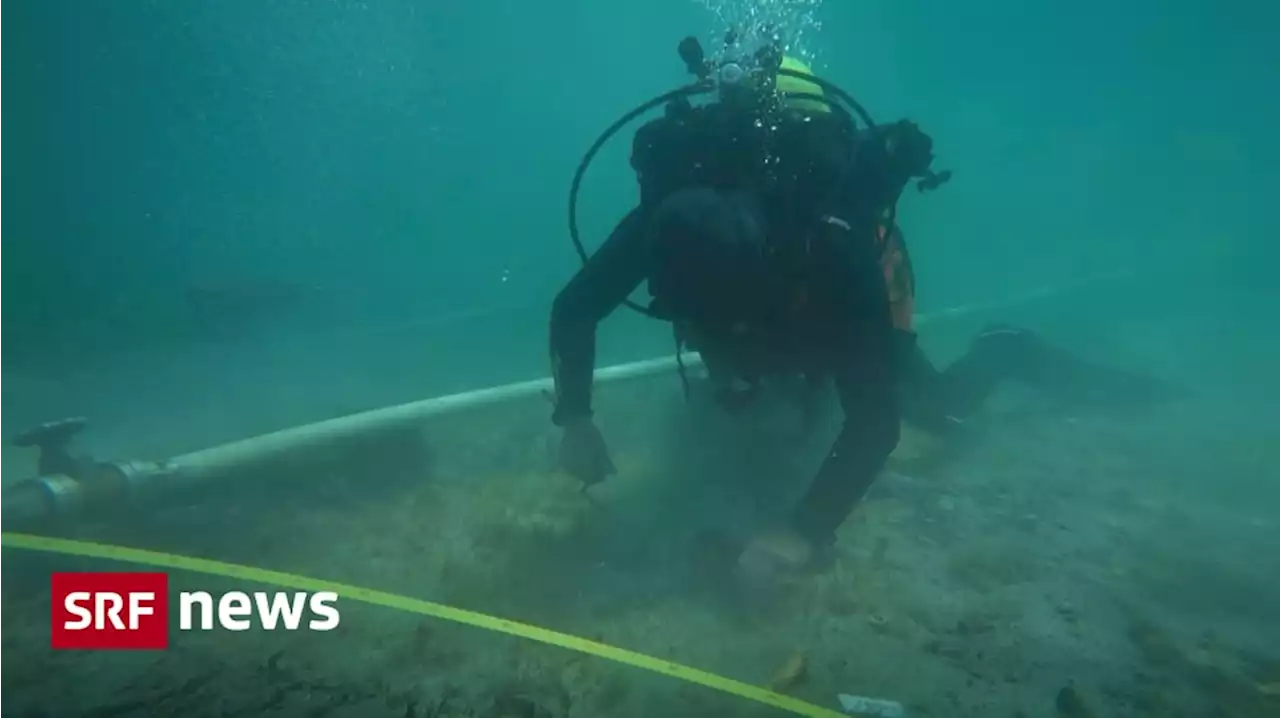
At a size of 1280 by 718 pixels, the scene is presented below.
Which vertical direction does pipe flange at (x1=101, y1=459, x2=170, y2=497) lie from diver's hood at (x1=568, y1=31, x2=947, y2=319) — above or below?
below

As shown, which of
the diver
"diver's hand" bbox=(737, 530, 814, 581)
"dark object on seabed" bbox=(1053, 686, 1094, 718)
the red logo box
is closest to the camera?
"dark object on seabed" bbox=(1053, 686, 1094, 718)

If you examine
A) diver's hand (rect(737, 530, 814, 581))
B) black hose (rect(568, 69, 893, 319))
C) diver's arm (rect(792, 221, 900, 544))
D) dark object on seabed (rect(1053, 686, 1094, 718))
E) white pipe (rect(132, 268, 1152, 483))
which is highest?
black hose (rect(568, 69, 893, 319))

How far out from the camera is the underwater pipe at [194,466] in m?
3.81

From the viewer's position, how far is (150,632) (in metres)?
2.87

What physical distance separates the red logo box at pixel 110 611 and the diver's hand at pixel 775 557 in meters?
2.19

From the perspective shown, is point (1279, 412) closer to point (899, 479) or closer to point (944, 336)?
point (944, 336)

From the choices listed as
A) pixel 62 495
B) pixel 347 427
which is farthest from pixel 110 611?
pixel 347 427

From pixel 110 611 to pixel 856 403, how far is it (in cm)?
314

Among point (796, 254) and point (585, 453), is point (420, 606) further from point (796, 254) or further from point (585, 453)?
point (796, 254)

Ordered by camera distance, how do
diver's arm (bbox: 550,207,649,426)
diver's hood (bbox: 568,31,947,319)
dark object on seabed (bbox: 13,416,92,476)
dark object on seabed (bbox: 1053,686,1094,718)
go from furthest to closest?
dark object on seabed (bbox: 13,416,92,476) → diver's arm (bbox: 550,207,649,426) → diver's hood (bbox: 568,31,947,319) → dark object on seabed (bbox: 1053,686,1094,718)

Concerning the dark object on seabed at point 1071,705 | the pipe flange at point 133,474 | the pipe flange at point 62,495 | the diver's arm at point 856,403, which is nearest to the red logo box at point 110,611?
the pipe flange at point 62,495

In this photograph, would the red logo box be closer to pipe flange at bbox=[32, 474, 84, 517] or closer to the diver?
pipe flange at bbox=[32, 474, 84, 517]

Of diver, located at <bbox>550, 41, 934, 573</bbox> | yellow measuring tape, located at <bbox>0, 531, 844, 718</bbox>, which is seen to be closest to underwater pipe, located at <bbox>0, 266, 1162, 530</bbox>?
yellow measuring tape, located at <bbox>0, 531, 844, 718</bbox>

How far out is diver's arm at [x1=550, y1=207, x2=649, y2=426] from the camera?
3.93 metres
